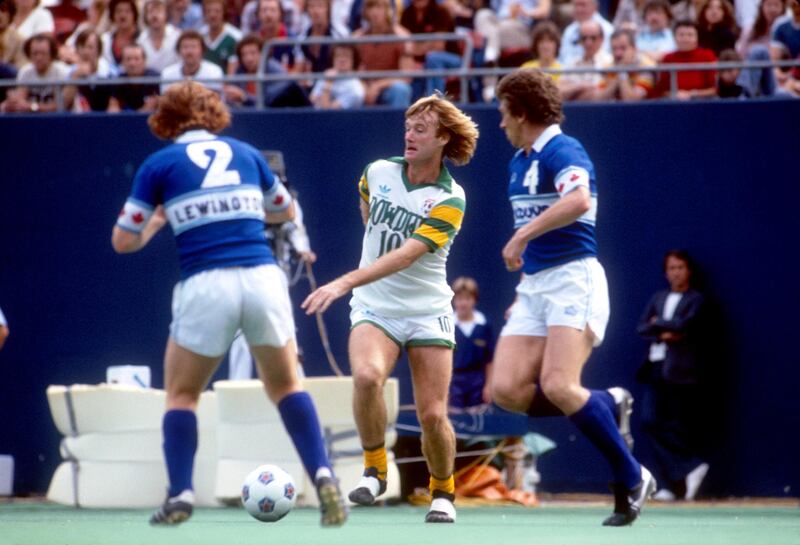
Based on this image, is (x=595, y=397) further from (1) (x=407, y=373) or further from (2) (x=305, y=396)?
(1) (x=407, y=373)

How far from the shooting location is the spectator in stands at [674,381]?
1260 centimetres

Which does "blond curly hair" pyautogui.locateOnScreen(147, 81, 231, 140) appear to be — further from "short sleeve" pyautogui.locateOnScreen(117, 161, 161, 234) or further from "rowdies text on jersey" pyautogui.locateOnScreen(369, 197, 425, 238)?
"rowdies text on jersey" pyautogui.locateOnScreen(369, 197, 425, 238)

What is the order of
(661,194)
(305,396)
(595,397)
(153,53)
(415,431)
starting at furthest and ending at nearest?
(153,53) → (661,194) → (415,431) → (595,397) → (305,396)

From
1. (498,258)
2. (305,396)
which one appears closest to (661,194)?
(498,258)

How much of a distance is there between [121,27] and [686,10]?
535cm

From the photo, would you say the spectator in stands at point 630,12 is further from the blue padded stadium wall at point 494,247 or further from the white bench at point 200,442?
the white bench at point 200,442

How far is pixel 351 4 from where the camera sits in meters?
15.4

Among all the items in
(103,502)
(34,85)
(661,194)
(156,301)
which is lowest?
(103,502)

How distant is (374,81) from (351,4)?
6.19 ft

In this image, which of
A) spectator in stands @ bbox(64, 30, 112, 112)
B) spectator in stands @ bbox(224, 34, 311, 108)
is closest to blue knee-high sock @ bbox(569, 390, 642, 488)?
spectator in stands @ bbox(224, 34, 311, 108)

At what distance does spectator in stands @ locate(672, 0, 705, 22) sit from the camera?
14.1 meters

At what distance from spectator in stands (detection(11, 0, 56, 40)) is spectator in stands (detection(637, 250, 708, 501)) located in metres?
6.75

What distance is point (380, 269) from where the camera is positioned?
7.36 m

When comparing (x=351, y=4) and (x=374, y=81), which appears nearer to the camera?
(x=374, y=81)
